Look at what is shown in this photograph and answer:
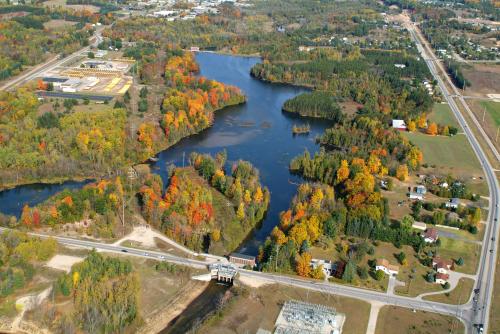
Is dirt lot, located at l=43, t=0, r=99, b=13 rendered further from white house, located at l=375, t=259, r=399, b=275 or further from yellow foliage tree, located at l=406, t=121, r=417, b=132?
white house, located at l=375, t=259, r=399, b=275

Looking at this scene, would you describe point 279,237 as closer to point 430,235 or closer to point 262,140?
point 430,235

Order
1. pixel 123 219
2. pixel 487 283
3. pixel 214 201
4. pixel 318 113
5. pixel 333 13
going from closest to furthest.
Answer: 1. pixel 487 283
2. pixel 123 219
3. pixel 214 201
4. pixel 318 113
5. pixel 333 13

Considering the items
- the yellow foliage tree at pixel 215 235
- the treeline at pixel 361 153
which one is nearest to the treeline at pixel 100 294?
the yellow foliage tree at pixel 215 235

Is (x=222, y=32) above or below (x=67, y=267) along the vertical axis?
above

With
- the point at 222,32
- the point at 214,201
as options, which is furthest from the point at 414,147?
the point at 222,32

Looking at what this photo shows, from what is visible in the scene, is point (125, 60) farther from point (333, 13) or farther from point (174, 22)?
point (333, 13)

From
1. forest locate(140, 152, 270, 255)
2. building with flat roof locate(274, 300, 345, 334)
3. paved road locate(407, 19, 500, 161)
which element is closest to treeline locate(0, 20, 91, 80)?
forest locate(140, 152, 270, 255)

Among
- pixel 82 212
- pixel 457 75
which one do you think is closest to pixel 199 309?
pixel 82 212
